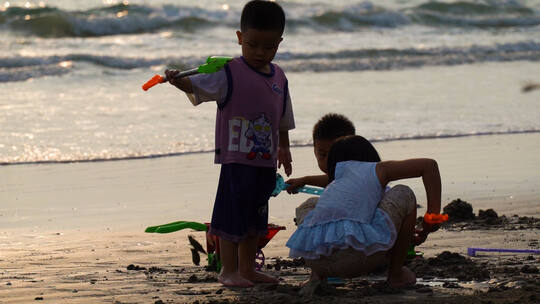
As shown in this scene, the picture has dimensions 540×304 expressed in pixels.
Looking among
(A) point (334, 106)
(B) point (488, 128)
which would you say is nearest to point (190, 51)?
(A) point (334, 106)

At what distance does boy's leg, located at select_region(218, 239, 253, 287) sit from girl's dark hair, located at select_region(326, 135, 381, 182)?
658 millimetres

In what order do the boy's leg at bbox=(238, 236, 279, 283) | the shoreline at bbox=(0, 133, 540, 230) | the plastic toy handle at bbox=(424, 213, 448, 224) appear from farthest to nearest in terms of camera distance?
the shoreline at bbox=(0, 133, 540, 230) → the boy's leg at bbox=(238, 236, 279, 283) → the plastic toy handle at bbox=(424, 213, 448, 224)

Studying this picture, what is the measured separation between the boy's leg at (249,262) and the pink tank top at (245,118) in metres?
0.39

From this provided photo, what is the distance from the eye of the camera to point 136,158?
8.16 metres

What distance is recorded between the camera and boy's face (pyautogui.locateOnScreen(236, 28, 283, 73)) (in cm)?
407

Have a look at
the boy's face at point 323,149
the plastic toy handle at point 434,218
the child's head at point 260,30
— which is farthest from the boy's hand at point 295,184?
the plastic toy handle at point 434,218

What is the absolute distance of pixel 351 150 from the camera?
386 centimetres

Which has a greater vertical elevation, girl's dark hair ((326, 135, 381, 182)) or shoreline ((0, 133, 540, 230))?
girl's dark hair ((326, 135, 381, 182))

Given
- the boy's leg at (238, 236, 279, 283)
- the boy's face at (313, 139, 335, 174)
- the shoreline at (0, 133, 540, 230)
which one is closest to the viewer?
the boy's leg at (238, 236, 279, 283)

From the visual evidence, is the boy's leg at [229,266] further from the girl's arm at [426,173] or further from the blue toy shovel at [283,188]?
the girl's arm at [426,173]

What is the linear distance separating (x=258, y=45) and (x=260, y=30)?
8 centimetres

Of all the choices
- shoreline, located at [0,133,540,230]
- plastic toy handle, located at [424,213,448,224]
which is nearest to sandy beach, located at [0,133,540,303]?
shoreline, located at [0,133,540,230]

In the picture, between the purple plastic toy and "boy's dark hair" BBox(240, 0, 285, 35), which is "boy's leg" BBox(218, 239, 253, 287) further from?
the purple plastic toy

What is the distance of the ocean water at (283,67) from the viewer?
30.7 ft
